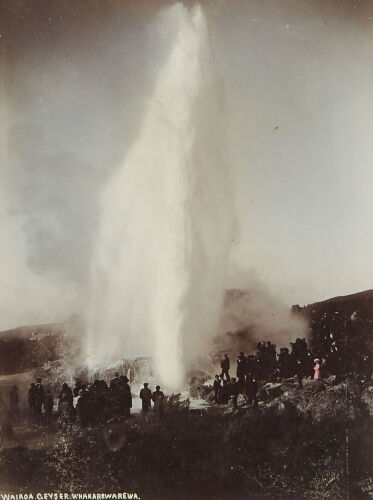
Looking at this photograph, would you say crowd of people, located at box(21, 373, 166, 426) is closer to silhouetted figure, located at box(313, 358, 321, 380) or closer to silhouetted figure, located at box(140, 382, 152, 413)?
silhouetted figure, located at box(140, 382, 152, 413)

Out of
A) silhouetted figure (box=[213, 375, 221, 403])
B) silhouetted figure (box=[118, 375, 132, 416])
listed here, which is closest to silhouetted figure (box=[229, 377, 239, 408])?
silhouetted figure (box=[213, 375, 221, 403])

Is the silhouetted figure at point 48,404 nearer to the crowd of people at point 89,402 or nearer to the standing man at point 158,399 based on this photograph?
the crowd of people at point 89,402

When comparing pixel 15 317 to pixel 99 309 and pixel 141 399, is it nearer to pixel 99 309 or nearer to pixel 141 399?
pixel 99 309

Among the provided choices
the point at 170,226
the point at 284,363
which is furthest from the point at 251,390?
the point at 170,226

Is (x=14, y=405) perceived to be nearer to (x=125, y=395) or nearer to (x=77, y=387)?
(x=77, y=387)

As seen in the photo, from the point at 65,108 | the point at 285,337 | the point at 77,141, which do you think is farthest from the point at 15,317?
the point at 285,337
